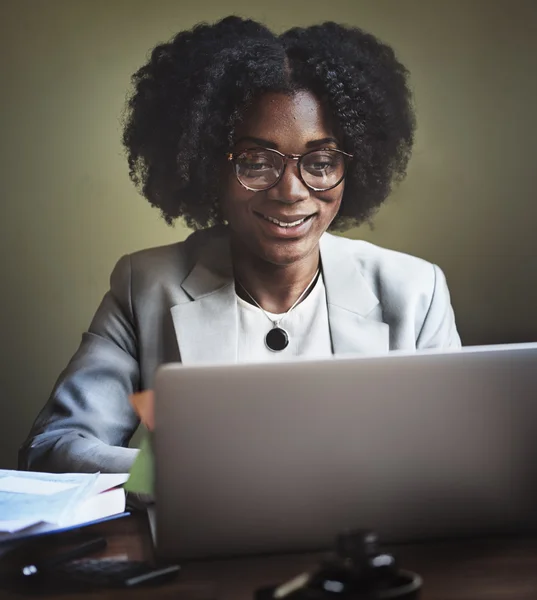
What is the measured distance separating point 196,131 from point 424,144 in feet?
2.36

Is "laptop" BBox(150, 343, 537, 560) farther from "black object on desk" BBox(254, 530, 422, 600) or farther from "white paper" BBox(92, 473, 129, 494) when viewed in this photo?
"white paper" BBox(92, 473, 129, 494)

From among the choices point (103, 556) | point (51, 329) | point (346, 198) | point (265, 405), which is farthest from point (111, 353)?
point (265, 405)

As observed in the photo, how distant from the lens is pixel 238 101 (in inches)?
89.4

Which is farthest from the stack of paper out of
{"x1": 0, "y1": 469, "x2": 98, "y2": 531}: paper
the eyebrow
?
the eyebrow

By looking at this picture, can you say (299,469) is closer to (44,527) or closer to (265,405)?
(265,405)

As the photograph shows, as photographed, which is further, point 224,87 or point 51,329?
point 51,329

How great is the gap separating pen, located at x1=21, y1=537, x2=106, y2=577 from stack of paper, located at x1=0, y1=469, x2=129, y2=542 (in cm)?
7

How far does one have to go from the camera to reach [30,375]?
2469 mm

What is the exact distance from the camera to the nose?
225 cm

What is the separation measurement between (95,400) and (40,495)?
2.43ft

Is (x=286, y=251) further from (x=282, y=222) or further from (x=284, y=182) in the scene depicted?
→ (x=284, y=182)

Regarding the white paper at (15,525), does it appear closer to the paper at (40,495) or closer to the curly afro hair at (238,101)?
the paper at (40,495)

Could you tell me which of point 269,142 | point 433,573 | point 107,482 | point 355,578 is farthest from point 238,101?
point 355,578

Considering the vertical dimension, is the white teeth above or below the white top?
above
